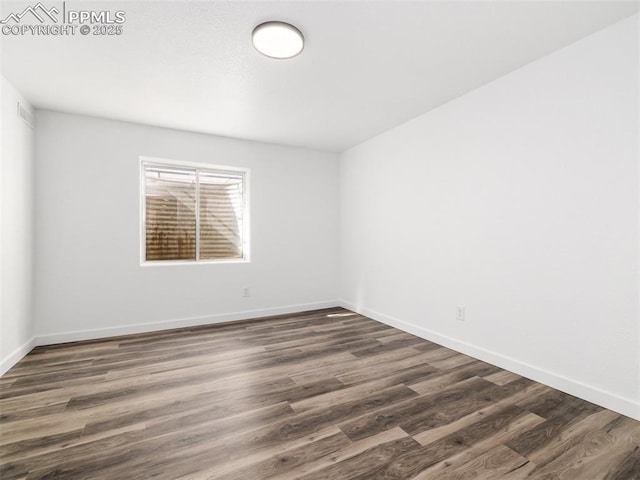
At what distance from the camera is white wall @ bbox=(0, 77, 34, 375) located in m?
2.49

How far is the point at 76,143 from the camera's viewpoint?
3.26 m

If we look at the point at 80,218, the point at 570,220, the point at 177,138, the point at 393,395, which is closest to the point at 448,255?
the point at 570,220

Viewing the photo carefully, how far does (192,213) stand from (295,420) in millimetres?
3085

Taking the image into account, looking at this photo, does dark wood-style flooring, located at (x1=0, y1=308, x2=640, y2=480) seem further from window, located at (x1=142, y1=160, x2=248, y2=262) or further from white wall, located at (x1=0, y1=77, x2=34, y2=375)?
window, located at (x1=142, y1=160, x2=248, y2=262)

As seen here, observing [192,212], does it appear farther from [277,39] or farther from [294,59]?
[277,39]

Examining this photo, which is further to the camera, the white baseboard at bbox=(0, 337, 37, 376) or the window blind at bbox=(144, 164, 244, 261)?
the window blind at bbox=(144, 164, 244, 261)

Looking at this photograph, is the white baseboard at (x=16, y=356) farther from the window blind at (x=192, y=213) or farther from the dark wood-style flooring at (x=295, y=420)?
the window blind at (x=192, y=213)

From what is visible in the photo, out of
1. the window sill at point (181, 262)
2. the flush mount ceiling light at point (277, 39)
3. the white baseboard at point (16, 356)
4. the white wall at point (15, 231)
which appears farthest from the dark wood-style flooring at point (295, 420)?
the flush mount ceiling light at point (277, 39)

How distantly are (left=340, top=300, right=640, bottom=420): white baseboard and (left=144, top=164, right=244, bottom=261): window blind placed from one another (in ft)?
8.79

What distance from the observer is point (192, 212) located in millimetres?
4043

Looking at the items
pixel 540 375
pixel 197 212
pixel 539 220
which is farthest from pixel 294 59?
pixel 540 375

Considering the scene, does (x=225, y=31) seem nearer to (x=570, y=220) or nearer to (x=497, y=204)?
(x=497, y=204)

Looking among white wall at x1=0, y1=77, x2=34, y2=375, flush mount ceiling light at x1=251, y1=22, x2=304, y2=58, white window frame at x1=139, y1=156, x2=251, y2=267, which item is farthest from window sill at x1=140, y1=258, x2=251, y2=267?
flush mount ceiling light at x1=251, y1=22, x2=304, y2=58

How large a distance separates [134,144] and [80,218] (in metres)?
1.03
